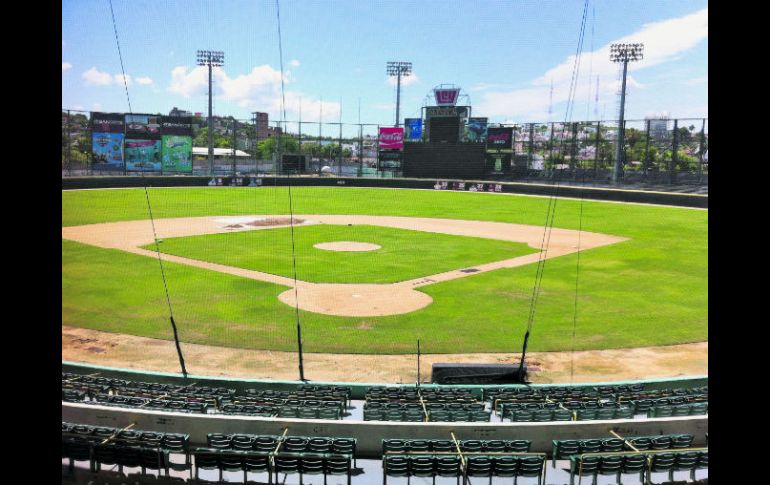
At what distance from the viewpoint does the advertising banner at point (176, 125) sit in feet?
257

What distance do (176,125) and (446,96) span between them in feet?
118

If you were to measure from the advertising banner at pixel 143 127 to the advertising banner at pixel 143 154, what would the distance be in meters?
0.64

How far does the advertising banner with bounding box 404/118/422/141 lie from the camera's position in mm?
83562

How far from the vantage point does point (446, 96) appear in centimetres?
7969

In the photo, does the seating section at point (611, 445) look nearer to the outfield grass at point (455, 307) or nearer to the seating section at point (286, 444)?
the seating section at point (286, 444)

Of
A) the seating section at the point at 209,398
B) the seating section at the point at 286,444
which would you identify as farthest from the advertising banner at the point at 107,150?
the seating section at the point at 286,444

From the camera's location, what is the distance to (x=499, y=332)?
64.6ft

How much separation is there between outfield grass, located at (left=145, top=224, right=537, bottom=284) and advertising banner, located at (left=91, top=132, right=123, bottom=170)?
4462cm
